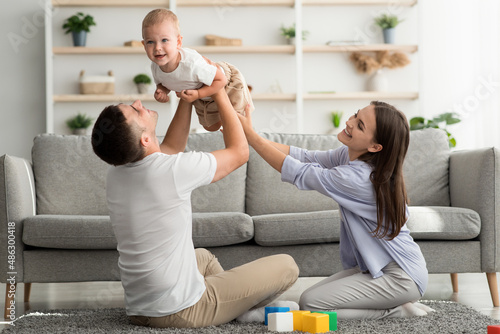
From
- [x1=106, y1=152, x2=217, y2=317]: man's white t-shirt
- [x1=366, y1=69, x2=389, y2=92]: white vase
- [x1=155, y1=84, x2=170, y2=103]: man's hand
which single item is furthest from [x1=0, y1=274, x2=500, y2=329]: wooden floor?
[x1=366, y1=69, x2=389, y2=92]: white vase

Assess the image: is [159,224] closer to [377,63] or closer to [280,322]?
[280,322]

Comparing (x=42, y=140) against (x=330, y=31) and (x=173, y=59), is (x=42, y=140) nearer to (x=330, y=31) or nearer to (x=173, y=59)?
(x=173, y=59)

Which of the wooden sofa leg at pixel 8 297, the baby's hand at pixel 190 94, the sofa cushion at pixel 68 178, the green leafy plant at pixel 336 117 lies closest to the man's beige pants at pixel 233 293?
the baby's hand at pixel 190 94

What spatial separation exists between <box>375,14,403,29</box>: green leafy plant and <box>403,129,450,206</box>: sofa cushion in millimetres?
2283

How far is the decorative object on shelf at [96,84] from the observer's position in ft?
16.9

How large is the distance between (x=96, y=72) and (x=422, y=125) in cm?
291

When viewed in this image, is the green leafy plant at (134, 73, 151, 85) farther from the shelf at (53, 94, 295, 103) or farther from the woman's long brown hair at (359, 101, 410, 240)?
the woman's long brown hair at (359, 101, 410, 240)

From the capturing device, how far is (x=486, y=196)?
2.79m

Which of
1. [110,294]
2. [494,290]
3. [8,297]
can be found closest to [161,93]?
[8,297]

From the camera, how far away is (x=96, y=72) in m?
5.34

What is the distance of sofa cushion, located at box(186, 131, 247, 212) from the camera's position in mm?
3160

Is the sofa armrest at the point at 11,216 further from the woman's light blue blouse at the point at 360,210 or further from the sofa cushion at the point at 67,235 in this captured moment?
the woman's light blue blouse at the point at 360,210

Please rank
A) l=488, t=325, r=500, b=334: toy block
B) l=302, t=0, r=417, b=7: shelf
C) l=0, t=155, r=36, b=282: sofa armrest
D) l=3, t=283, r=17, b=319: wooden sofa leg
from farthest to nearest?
l=302, t=0, r=417, b=7: shelf, l=0, t=155, r=36, b=282: sofa armrest, l=3, t=283, r=17, b=319: wooden sofa leg, l=488, t=325, r=500, b=334: toy block

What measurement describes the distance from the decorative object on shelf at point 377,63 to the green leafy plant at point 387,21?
241 millimetres
